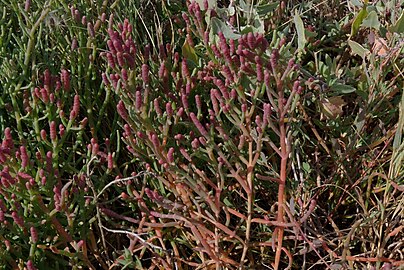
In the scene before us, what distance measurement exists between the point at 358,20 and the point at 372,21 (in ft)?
0.14

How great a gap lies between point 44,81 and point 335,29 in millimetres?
769

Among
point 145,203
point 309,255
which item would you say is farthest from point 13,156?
point 309,255

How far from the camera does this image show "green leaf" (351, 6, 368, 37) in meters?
1.42

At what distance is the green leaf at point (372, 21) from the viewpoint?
139 cm

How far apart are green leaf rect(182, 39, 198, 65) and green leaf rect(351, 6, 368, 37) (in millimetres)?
390

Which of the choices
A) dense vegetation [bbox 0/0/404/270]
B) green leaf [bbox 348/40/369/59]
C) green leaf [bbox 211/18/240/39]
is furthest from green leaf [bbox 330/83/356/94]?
green leaf [bbox 211/18/240/39]

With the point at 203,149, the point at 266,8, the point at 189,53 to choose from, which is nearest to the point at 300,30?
the point at 266,8

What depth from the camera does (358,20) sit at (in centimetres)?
144

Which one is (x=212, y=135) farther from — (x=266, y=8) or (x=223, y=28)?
(x=266, y=8)

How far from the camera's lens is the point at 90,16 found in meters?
1.52

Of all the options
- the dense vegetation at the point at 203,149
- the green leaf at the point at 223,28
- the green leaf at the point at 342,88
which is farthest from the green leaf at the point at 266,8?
the green leaf at the point at 342,88

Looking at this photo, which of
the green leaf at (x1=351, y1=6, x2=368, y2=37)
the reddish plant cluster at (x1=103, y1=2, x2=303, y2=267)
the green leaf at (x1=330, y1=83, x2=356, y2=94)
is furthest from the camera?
the green leaf at (x1=351, y1=6, x2=368, y2=37)

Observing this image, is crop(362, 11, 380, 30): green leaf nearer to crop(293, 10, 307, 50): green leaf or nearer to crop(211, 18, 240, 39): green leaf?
crop(293, 10, 307, 50): green leaf

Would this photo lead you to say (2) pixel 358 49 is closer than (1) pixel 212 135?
No
